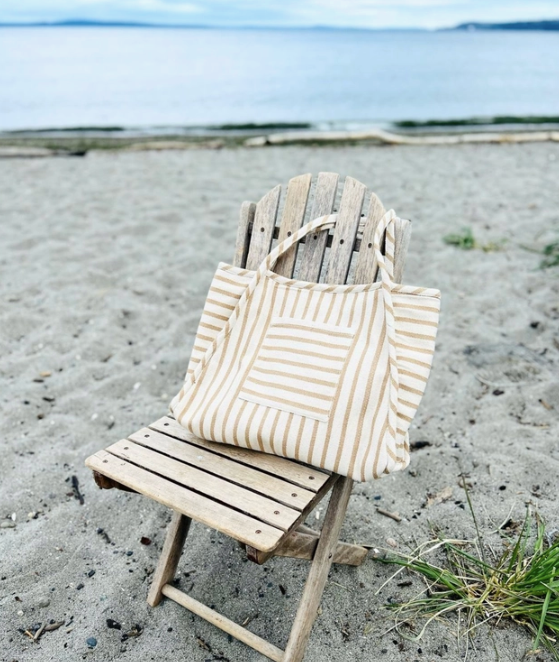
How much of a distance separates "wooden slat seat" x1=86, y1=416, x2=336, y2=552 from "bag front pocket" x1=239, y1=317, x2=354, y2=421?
189mm

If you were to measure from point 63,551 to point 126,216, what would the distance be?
4318 millimetres

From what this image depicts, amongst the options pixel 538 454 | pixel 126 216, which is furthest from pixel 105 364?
pixel 126 216

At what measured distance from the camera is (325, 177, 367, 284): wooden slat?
6.89 feet

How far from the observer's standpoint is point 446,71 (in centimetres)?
3931

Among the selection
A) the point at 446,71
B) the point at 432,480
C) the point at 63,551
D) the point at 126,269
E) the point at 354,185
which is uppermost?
the point at 446,71

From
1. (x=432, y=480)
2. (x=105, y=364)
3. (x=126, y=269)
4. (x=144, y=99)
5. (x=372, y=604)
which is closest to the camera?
(x=372, y=604)

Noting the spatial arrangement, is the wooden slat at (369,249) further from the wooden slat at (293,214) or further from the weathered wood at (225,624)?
the weathered wood at (225,624)

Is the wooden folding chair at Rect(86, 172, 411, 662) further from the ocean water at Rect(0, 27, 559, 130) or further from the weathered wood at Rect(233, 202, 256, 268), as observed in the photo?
the ocean water at Rect(0, 27, 559, 130)

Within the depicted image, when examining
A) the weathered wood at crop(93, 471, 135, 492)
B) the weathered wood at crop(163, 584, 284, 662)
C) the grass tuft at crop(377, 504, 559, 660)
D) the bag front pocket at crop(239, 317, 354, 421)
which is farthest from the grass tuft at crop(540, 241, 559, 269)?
the weathered wood at crop(93, 471, 135, 492)

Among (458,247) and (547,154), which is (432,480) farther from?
(547,154)

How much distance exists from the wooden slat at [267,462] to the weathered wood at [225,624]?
52 cm

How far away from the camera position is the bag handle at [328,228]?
76.3 inches

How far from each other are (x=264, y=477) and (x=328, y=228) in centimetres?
92

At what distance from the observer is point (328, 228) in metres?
2.15
